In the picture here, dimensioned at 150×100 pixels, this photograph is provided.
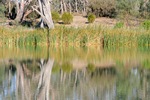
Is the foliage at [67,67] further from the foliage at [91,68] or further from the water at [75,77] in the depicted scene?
the foliage at [91,68]

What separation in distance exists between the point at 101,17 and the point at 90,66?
3001 cm

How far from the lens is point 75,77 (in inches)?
616

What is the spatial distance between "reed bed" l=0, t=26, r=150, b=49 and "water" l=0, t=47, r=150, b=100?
7154 millimetres

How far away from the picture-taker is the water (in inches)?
469

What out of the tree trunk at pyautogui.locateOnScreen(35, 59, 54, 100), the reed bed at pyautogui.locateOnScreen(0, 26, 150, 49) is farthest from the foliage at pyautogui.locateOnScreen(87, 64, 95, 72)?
the reed bed at pyautogui.locateOnScreen(0, 26, 150, 49)

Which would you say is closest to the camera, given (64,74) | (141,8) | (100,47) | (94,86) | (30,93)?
(30,93)

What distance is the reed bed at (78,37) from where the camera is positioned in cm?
3033

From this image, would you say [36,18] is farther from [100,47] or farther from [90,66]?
[90,66]

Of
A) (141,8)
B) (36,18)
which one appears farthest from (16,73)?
(141,8)

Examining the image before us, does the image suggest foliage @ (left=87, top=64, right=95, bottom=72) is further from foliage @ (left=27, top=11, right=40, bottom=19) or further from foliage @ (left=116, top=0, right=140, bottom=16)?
foliage @ (left=116, top=0, right=140, bottom=16)

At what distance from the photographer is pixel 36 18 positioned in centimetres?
4628

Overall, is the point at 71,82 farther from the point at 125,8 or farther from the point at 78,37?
the point at 125,8

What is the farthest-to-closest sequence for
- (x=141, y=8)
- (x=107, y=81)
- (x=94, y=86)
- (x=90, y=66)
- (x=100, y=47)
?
1. (x=141, y=8)
2. (x=100, y=47)
3. (x=90, y=66)
4. (x=107, y=81)
5. (x=94, y=86)

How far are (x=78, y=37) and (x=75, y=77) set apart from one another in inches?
586
